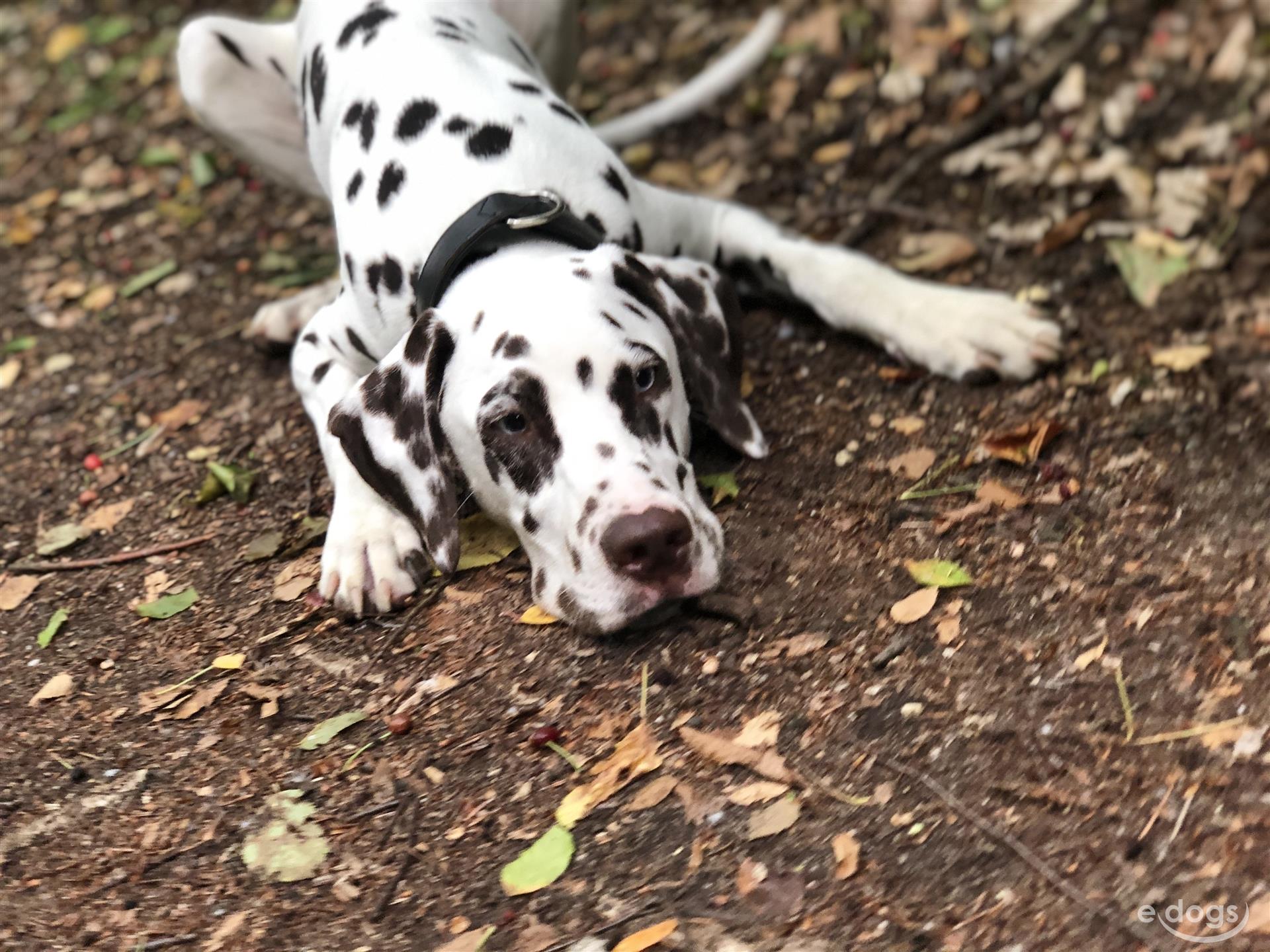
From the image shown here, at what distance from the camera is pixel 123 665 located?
3.52 metres

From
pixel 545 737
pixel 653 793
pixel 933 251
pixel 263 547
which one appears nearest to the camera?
pixel 653 793

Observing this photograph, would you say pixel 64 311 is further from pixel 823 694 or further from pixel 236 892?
pixel 823 694

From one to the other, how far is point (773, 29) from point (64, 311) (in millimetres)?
3346

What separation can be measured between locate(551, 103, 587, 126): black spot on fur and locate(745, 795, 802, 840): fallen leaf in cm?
228

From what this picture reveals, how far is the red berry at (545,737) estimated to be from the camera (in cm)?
297

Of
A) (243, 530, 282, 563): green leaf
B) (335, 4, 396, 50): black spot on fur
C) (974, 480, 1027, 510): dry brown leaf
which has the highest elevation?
(335, 4, 396, 50): black spot on fur

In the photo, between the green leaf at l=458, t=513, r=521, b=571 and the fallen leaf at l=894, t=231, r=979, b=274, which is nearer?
the green leaf at l=458, t=513, r=521, b=571

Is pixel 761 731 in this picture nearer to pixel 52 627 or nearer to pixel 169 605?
pixel 169 605

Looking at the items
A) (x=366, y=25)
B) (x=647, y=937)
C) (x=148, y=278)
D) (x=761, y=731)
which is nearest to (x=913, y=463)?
(x=761, y=731)

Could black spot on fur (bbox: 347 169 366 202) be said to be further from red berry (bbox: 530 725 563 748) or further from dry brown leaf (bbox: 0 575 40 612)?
red berry (bbox: 530 725 563 748)

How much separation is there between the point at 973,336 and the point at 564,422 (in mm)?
1501

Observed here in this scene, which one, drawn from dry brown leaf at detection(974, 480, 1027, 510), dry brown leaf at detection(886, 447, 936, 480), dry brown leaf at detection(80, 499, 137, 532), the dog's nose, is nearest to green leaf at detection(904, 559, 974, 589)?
dry brown leaf at detection(974, 480, 1027, 510)

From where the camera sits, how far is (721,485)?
141 inches

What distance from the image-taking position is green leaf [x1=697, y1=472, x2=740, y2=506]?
3559mm
